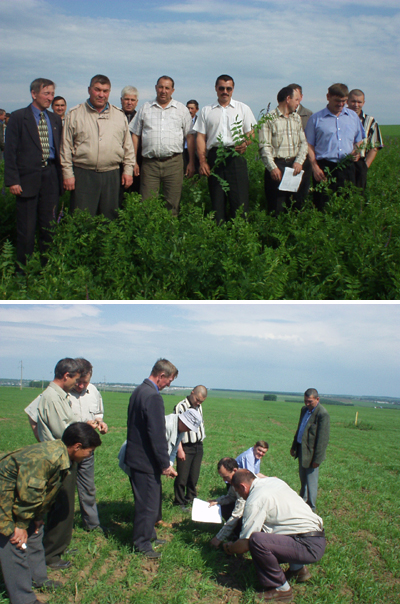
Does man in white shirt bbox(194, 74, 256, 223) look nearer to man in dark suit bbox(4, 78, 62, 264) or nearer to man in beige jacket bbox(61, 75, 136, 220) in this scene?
man in beige jacket bbox(61, 75, 136, 220)

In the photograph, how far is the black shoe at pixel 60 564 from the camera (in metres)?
3.74

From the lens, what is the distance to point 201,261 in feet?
18.7

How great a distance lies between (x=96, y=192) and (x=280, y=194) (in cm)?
264

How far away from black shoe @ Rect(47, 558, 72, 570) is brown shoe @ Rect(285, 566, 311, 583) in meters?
1.66

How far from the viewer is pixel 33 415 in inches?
164

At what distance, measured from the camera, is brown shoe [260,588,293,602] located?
3.43 meters

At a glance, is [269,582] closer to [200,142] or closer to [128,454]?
[128,454]

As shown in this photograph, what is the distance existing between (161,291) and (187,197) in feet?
9.06

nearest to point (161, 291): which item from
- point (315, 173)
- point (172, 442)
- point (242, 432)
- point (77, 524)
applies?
point (172, 442)

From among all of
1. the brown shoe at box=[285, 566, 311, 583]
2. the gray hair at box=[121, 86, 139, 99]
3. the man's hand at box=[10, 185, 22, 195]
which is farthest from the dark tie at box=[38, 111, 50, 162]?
the brown shoe at box=[285, 566, 311, 583]

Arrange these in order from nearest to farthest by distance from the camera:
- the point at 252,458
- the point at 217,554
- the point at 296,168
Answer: the point at 217,554 → the point at 252,458 → the point at 296,168

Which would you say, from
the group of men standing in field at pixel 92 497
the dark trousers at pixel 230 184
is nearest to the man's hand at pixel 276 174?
the dark trousers at pixel 230 184

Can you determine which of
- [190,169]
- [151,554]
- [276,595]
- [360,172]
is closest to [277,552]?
[276,595]

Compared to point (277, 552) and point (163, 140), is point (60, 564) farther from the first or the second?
point (163, 140)
